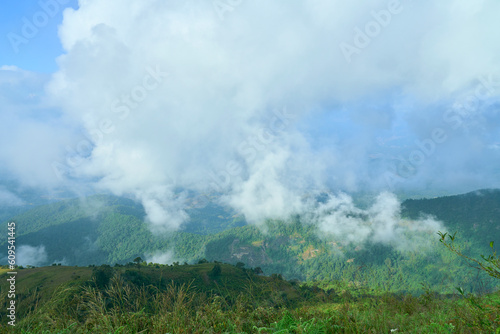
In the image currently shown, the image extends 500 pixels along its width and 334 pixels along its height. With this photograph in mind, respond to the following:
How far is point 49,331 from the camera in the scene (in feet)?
19.3

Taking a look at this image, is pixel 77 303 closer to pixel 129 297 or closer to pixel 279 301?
pixel 129 297

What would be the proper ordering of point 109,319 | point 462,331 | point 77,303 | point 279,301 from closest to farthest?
1. point 462,331
2. point 109,319
3. point 77,303
4. point 279,301

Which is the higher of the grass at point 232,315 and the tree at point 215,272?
the grass at point 232,315

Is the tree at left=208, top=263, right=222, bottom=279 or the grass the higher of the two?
the grass

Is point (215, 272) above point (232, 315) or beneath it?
beneath

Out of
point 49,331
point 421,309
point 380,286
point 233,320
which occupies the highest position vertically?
point 49,331

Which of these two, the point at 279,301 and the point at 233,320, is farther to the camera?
the point at 279,301

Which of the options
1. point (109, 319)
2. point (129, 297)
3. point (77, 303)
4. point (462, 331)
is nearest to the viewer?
point (462, 331)

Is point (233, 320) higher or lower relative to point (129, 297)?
lower

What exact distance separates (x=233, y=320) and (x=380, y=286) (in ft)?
19.9

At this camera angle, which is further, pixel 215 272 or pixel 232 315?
pixel 215 272

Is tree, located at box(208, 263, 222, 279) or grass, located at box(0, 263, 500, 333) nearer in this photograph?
grass, located at box(0, 263, 500, 333)

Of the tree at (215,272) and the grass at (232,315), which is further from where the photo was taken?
the tree at (215,272)

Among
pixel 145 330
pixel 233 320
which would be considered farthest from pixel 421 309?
→ pixel 145 330
